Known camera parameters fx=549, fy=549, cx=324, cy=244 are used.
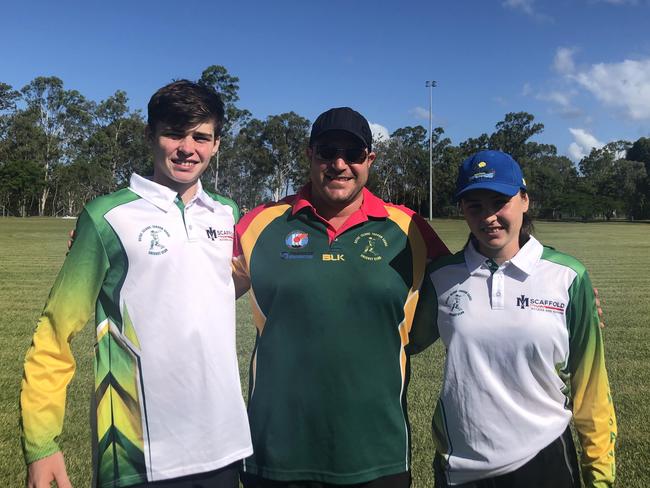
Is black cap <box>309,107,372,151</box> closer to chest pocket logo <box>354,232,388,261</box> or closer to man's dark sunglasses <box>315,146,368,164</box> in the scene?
man's dark sunglasses <box>315,146,368,164</box>

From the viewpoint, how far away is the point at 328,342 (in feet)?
8.11

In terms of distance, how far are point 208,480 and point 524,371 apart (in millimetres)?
1450

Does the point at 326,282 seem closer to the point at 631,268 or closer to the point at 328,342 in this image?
the point at 328,342

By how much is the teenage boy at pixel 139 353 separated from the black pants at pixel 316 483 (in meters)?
0.18

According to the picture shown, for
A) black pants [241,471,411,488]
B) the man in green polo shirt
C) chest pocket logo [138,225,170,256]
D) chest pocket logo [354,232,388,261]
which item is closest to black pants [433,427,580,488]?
black pants [241,471,411,488]

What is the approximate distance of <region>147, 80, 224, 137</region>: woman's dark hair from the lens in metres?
2.45

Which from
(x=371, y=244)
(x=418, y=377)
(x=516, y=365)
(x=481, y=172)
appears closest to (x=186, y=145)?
(x=371, y=244)

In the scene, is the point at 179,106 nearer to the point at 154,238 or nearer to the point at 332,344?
the point at 154,238

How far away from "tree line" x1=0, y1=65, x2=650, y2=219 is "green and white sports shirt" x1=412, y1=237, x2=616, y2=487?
57.9 meters

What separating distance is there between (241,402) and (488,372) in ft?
3.64

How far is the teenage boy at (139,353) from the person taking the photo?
226 centimetres

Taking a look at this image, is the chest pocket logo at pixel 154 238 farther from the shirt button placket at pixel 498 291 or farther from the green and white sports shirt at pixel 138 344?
the shirt button placket at pixel 498 291

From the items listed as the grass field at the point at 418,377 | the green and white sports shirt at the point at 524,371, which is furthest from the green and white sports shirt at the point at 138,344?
the grass field at the point at 418,377

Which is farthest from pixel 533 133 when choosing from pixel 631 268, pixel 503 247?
pixel 503 247
